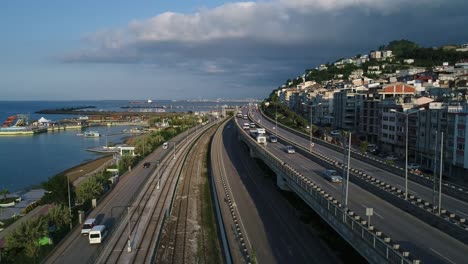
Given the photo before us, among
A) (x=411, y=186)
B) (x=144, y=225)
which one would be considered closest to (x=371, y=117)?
(x=411, y=186)

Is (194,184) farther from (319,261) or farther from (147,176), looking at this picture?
(319,261)

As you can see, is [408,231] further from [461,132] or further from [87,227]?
[461,132]

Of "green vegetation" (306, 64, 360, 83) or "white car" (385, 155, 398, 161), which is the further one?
"green vegetation" (306, 64, 360, 83)

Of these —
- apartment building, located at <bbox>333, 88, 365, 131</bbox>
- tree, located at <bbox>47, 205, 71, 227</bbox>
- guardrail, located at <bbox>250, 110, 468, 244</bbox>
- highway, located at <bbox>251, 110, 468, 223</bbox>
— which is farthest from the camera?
apartment building, located at <bbox>333, 88, 365, 131</bbox>

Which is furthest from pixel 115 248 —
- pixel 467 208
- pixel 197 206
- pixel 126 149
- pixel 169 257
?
pixel 126 149

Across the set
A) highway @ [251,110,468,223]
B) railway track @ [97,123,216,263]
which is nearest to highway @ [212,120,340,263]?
railway track @ [97,123,216,263]

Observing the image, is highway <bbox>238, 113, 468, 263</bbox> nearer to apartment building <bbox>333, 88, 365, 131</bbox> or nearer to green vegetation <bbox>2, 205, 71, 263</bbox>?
green vegetation <bbox>2, 205, 71, 263</bbox>
